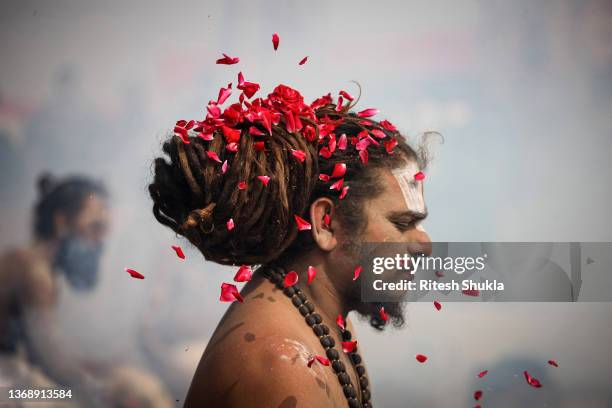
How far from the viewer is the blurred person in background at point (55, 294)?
13.1ft

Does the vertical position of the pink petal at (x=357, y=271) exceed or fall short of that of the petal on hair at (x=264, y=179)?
it falls short

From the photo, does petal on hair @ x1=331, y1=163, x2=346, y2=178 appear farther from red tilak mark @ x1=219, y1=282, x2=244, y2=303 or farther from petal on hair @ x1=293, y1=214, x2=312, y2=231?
red tilak mark @ x1=219, y1=282, x2=244, y2=303

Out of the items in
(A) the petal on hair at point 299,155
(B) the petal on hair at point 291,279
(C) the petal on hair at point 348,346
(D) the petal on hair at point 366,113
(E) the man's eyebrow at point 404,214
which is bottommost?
(C) the petal on hair at point 348,346

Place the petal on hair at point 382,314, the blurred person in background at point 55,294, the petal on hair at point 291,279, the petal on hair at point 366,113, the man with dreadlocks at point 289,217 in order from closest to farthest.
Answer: the man with dreadlocks at point 289,217 → the petal on hair at point 291,279 → the petal on hair at point 382,314 → the petal on hair at point 366,113 → the blurred person in background at point 55,294

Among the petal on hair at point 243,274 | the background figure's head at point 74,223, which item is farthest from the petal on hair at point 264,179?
the background figure's head at point 74,223

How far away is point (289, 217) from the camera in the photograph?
2.17m

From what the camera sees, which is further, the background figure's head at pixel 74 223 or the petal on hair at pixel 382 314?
the background figure's head at pixel 74 223

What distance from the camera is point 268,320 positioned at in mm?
2100

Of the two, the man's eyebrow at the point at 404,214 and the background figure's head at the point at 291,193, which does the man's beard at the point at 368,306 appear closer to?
the background figure's head at the point at 291,193

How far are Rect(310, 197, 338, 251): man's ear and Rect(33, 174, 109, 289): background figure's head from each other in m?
2.09

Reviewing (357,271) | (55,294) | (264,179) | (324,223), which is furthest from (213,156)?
(55,294)

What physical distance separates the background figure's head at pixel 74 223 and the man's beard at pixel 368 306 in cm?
204

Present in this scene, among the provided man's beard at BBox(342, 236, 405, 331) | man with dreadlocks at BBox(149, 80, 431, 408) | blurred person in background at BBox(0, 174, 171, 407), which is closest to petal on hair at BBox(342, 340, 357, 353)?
man with dreadlocks at BBox(149, 80, 431, 408)

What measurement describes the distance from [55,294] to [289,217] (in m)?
2.41
